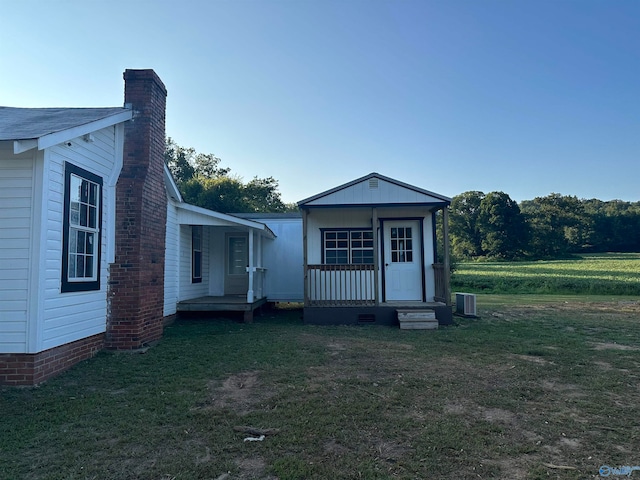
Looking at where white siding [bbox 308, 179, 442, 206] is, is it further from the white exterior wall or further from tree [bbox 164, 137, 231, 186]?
tree [bbox 164, 137, 231, 186]

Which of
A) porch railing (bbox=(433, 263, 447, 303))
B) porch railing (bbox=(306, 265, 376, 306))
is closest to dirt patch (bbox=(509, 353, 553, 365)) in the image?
porch railing (bbox=(433, 263, 447, 303))

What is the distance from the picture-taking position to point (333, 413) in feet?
11.8

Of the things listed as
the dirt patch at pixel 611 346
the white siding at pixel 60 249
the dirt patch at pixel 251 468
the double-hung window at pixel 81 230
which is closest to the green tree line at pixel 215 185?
the white siding at pixel 60 249

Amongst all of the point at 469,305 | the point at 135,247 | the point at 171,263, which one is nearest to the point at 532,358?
the point at 469,305

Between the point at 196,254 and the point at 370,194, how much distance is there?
5.13 m

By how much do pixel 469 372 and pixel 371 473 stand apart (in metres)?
3.04

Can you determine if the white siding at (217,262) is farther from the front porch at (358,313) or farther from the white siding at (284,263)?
the front porch at (358,313)

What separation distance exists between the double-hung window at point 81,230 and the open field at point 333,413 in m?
1.28

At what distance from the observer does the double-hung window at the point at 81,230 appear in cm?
500

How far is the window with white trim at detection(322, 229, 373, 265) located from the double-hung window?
→ 5881mm

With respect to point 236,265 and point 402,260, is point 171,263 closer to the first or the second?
point 236,265

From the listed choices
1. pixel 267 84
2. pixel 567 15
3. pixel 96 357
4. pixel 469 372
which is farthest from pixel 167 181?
pixel 567 15

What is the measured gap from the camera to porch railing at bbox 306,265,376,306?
372 inches

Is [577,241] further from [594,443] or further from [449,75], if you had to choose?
[594,443]
